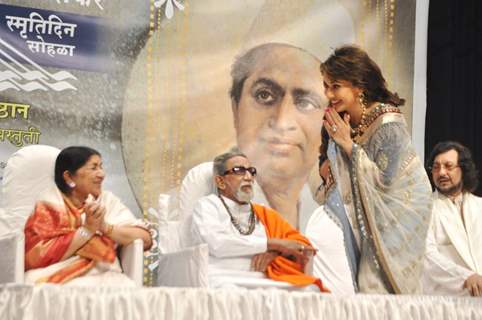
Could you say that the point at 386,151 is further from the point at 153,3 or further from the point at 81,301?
the point at 81,301

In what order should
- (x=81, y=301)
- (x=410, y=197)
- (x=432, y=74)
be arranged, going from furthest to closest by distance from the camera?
(x=432, y=74)
(x=410, y=197)
(x=81, y=301)

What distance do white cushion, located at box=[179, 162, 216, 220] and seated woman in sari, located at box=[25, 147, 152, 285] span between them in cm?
44

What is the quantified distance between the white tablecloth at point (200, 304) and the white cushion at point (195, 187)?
3.22 ft

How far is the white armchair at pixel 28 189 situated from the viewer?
3.87 metres

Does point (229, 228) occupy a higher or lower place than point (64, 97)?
lower

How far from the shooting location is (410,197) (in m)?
4.89

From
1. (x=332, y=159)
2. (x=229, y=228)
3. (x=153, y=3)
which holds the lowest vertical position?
(x=229, y=228)

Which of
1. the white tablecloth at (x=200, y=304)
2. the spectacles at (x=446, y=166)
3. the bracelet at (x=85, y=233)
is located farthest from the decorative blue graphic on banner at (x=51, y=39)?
the spectacles at (x=446, y=166)

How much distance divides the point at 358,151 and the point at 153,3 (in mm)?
1380

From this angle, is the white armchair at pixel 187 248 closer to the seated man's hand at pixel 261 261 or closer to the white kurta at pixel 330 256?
the seated man's hand at pixel 261 261

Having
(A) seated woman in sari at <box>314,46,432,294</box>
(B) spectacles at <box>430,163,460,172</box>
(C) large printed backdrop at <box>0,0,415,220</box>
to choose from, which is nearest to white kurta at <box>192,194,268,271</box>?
(C) large printed backdrop at <box>0,0,415,220</box>

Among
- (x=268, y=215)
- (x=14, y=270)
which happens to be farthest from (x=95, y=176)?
(x=268, y=215)

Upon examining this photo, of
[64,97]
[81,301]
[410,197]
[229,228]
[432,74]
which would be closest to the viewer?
[81,301]

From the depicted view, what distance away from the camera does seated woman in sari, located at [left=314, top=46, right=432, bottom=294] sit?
481 cm
